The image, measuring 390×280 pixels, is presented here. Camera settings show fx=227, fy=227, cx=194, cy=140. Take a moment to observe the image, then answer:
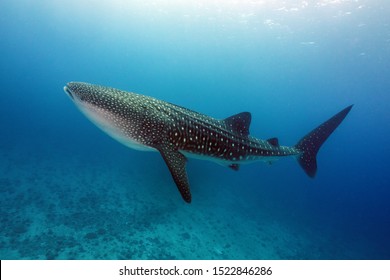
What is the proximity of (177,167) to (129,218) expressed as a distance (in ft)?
29.2

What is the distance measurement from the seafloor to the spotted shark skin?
20.3 feet

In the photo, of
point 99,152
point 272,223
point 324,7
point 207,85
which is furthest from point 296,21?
point 207,85

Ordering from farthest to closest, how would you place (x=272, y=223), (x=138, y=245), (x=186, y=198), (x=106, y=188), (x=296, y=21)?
1. (x=296, y=21)
2. (x=272, y=223)
3. (x=106, y=188)
4. (x=138, y=245)
5. (x=186, y=198)

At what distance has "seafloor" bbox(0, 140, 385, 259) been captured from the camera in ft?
31.4

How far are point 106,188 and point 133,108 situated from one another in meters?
13.3

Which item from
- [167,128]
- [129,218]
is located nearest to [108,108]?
[167,128]

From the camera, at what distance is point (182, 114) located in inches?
213

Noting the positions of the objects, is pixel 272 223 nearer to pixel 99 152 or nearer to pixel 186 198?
pixel 186 198

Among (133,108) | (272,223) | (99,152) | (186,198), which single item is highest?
(133,108)

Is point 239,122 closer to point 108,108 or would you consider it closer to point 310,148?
point 310,148

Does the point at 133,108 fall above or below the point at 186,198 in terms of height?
above

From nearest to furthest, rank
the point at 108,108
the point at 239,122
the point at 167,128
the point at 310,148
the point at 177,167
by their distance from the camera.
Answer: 1. the point at 108,108
2. the point at 177,167
3. the point at 167,128
4. the point at 239,122
5. the point at 310,148

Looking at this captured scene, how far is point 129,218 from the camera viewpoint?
12.3 metres

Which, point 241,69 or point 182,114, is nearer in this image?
point 182,114
